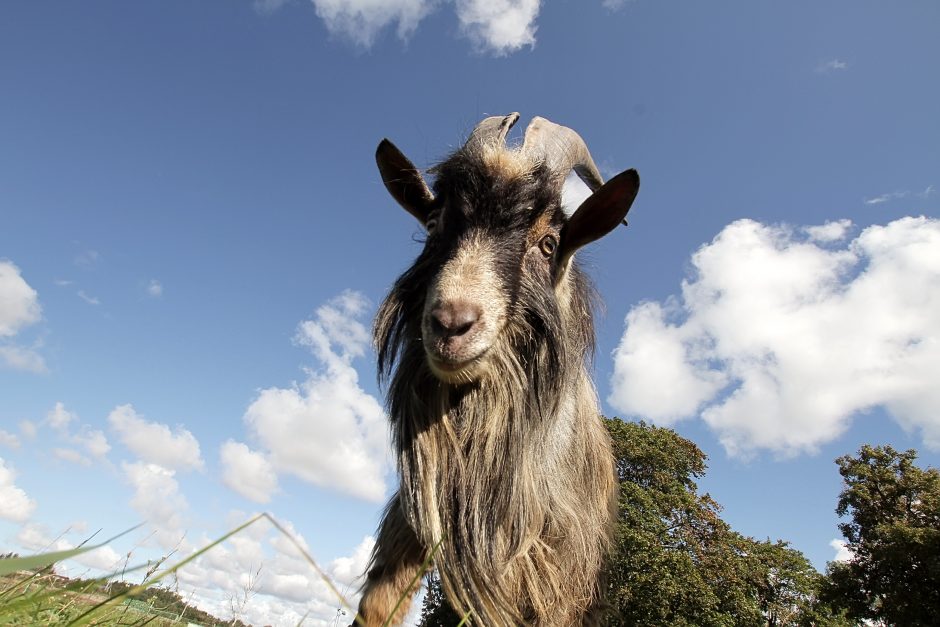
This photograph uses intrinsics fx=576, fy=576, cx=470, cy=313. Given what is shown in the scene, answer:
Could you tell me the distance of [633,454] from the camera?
21922 mm

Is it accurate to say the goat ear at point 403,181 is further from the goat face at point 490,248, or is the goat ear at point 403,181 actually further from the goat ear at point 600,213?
the goat ear at point 600,213

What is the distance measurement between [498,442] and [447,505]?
43cm

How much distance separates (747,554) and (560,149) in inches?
832

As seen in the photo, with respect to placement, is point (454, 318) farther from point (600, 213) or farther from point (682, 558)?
point (682, 558)

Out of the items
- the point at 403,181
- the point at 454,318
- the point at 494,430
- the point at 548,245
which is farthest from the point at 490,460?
the point at 403,181

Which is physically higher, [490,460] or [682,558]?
[682,558]

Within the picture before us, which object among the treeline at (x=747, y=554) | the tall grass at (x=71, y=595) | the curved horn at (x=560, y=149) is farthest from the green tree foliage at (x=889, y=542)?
the tall grass at (x=71, y=595)

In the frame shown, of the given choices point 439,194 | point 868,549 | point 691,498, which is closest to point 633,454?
point 691,498

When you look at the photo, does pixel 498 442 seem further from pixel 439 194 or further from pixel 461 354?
pixel 439 194

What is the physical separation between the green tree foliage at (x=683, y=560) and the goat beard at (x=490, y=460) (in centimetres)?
1219

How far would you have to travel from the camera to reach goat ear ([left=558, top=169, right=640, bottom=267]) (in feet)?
10.3

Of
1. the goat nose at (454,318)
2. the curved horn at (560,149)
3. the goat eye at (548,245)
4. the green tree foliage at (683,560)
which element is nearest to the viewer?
the goat nose at (454,318)

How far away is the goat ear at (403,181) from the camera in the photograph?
3611 millimetres

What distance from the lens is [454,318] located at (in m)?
2.59
